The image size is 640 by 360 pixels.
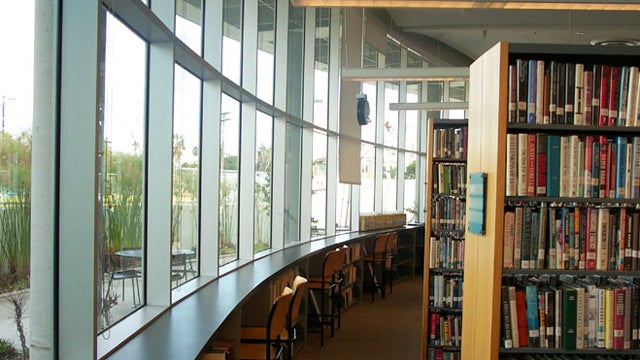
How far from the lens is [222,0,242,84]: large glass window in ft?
16.5

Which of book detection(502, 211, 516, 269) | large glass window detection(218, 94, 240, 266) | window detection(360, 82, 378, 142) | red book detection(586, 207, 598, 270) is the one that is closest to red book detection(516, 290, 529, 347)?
book detection(502, 211, 516, 269)

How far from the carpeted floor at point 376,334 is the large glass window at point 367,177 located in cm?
199

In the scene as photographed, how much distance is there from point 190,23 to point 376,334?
164 inches

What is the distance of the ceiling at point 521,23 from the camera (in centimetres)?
970

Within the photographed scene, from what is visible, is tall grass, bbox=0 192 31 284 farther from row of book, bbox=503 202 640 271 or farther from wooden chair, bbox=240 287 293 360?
row of book, bbox=503 202 640 271

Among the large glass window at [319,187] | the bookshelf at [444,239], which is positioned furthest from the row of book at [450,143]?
the large glass window at [319,187]

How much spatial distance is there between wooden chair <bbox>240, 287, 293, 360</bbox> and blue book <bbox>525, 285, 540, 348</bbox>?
5.31 ft

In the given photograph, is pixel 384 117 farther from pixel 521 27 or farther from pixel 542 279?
pixel 542 279

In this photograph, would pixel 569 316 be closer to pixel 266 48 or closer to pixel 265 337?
pixel 265 337

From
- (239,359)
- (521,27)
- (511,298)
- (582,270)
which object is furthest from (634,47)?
(521,27)

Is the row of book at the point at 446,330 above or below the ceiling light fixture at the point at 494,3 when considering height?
below

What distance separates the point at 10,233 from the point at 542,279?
2366 mm

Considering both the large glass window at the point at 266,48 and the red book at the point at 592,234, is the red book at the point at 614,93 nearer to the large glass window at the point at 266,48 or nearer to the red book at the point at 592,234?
the red book at the point at 592,234

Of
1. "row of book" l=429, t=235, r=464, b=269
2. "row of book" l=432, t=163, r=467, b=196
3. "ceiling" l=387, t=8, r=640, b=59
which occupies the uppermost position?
"ceiling" l=387, t=8, r=640, b=59
